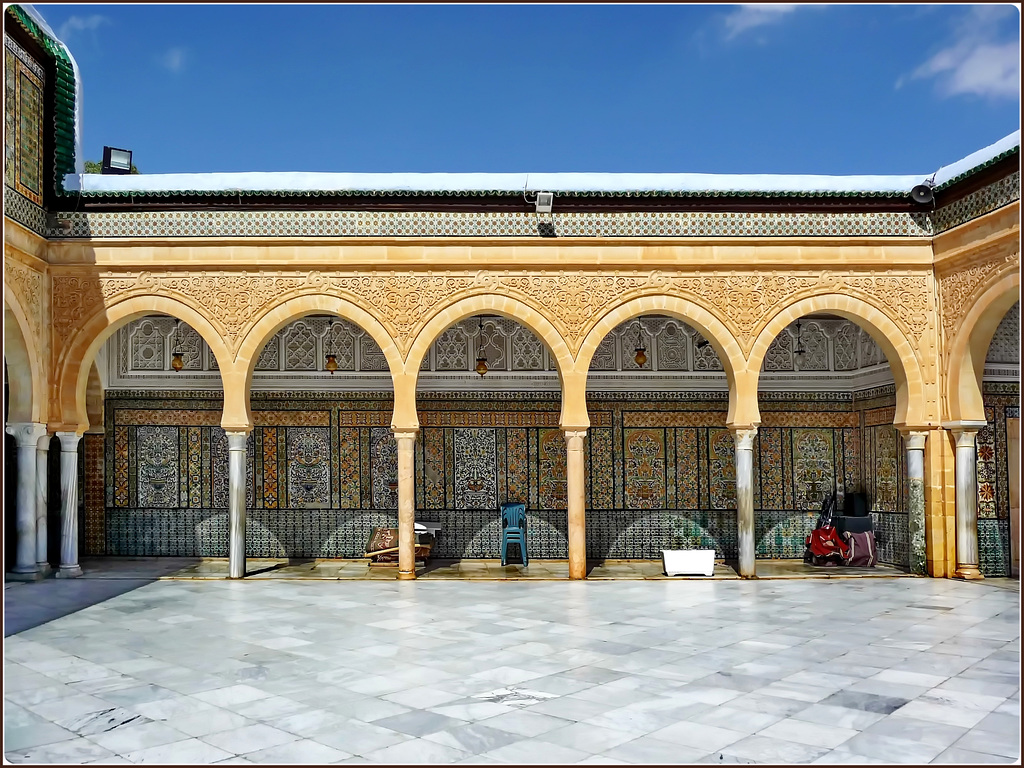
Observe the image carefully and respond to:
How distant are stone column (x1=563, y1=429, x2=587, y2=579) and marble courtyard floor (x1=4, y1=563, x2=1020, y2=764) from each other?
66 cm

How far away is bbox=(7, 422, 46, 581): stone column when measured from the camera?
8.23 meters

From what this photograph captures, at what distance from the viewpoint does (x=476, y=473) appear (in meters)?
10.2

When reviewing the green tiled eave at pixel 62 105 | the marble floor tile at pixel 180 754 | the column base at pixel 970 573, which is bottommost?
the column base at pixel 970 573

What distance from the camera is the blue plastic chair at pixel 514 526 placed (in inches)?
379

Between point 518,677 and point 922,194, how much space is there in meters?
6.15

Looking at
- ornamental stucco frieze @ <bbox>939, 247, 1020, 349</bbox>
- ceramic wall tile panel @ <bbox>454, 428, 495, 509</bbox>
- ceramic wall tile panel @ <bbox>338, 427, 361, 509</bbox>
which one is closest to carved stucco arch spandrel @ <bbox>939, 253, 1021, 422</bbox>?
ornamental stucco frieze @ <bbox>939, 247, 1020, 349</bbox>

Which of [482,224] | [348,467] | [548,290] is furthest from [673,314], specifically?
[348,467]

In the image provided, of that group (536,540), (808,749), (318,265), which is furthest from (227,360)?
(808,749)

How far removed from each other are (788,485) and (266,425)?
6005mm

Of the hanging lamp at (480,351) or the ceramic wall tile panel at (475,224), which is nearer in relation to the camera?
the ceramic wall tile panel at (475,224)

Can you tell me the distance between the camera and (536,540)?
10141 mm

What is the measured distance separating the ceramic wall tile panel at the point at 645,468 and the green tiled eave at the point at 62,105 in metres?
6.41

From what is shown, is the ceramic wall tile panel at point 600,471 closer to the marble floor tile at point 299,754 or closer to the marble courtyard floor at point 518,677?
the marble courtyard floor at point 518,677

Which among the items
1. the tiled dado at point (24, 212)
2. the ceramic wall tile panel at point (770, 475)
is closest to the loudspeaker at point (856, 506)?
the ceramic wall tile panel at point (770, 475)
